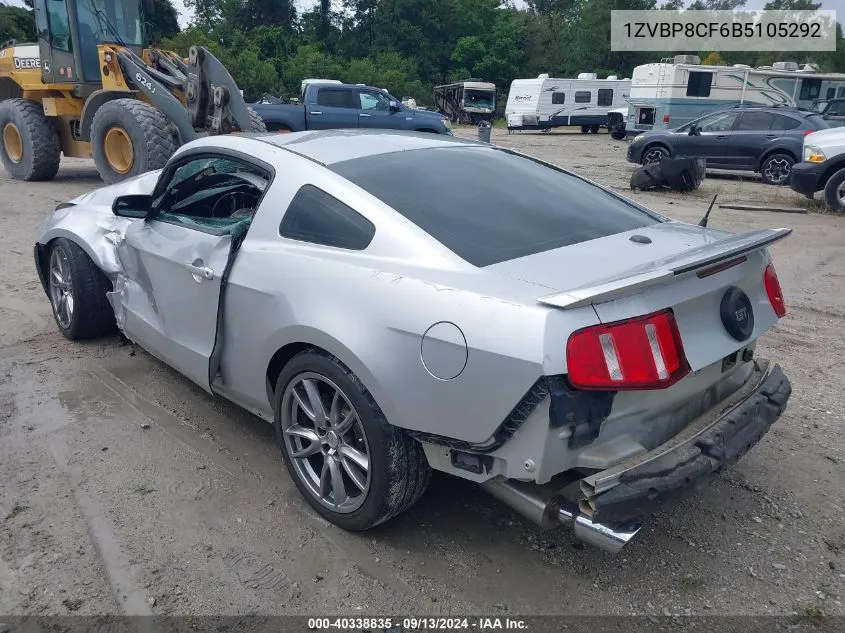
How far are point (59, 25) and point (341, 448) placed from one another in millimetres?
10977

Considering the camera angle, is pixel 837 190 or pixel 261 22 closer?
pixel 837 190

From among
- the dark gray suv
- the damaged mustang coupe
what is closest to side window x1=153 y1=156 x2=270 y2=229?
the damaged mustang coupe

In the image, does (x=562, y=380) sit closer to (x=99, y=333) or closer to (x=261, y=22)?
(x=99, y=333)

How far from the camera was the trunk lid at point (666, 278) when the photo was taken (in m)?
2.17

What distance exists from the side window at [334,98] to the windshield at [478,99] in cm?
2190

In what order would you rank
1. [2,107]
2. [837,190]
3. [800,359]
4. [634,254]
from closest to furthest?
[634,254], [800,359], [837,190], [2,107]

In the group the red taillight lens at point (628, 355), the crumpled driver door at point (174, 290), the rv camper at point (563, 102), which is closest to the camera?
the red taillight lens at point (628, 355)

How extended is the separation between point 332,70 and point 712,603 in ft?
144

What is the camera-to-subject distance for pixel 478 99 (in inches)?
1512

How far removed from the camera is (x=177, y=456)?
338cm

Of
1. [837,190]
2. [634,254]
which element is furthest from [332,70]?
[634,254]

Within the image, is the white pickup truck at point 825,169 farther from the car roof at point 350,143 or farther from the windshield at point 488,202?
the car roof at point 350,143

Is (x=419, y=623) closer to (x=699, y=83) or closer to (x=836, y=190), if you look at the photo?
(x=836, y=190)

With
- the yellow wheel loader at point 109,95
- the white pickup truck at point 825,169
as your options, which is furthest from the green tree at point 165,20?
the white pickup truck at point 825,169
